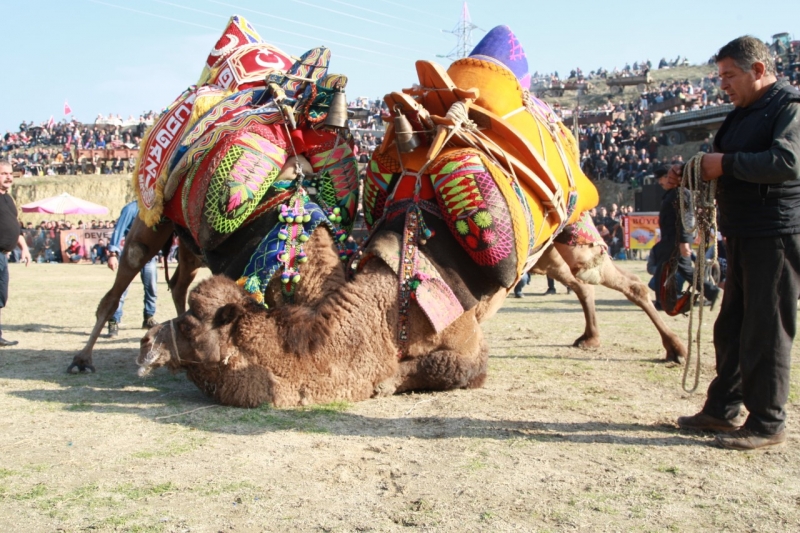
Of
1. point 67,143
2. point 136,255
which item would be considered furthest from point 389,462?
point 67,143

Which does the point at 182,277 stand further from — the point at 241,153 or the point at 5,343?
the point at 241,153

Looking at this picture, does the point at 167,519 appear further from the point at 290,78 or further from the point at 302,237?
the point at 290,78

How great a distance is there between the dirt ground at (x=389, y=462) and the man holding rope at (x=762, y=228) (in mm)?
298

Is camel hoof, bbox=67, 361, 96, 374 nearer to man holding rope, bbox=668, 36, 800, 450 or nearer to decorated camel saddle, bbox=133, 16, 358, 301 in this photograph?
decorated camel saddle, bbox=133, 16, 358, 301

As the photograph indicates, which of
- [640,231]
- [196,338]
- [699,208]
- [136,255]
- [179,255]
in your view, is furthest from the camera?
[640,231]

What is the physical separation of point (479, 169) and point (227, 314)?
1.92 metres

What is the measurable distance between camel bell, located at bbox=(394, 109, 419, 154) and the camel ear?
1632 mm

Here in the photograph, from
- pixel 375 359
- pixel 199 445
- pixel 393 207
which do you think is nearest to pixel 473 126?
pixel 393 207

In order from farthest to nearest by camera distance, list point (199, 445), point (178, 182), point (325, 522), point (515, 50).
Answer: point (515, 50), point (178, 182), point (199, 445), point (325, 522)

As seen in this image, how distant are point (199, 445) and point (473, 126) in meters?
2.93

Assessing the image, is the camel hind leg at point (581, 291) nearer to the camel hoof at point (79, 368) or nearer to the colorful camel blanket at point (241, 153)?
the colorful camel blanket at point (241, 153)

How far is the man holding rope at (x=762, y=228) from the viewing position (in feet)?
13.1

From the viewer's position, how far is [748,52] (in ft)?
13.4

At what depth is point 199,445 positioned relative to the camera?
13.3 ft
